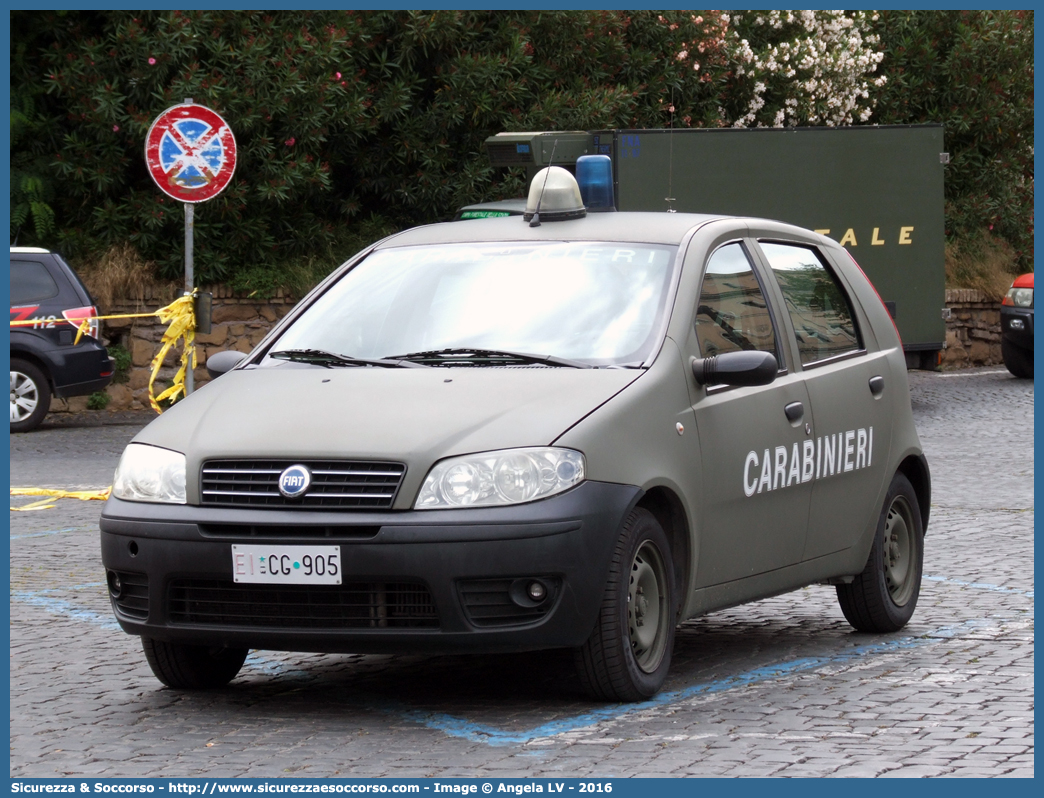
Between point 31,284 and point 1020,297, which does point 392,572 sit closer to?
point 31,284

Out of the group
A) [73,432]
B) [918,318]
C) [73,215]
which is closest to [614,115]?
[918,318]

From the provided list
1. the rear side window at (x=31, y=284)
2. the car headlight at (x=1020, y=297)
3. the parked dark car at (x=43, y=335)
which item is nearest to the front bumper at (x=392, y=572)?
the parked dark car at (x=43, y=335)

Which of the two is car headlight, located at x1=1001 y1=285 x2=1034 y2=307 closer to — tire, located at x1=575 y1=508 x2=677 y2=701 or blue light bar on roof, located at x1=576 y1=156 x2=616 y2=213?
blue light bar on roof, located at x1=576 y1=156 x2=616 y2=213

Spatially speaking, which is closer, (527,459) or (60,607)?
(527,459)

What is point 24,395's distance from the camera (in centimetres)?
1808

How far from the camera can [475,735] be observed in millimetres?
Answer: 5375

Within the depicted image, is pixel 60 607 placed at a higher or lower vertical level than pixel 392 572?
lower

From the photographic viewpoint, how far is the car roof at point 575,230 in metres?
6.66

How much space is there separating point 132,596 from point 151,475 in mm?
409

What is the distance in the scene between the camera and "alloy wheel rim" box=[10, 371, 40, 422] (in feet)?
59.3

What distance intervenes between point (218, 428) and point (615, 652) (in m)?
1.45

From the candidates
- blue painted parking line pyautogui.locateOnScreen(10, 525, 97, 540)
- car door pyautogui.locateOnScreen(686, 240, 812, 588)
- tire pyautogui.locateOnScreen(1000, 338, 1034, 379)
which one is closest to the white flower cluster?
tire pyautogui.locateOnScreen(1000, 338, 1034, 379)

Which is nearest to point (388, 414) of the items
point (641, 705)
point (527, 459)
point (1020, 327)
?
point (527, 459)

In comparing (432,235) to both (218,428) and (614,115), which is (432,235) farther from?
(614,115)
